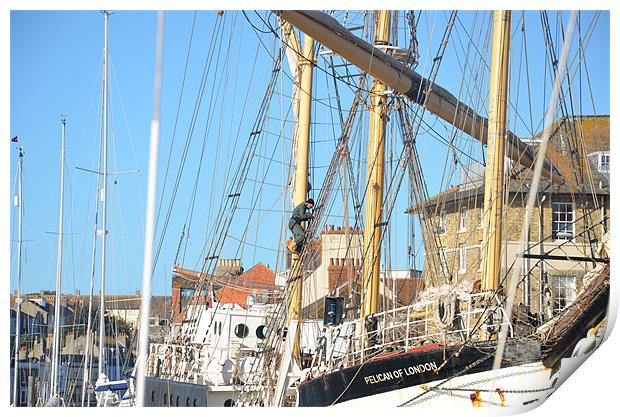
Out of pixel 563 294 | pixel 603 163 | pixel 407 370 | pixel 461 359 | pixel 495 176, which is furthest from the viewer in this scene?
pixel 603 163

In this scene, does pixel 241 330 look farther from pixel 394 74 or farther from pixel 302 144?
pixel 394 74

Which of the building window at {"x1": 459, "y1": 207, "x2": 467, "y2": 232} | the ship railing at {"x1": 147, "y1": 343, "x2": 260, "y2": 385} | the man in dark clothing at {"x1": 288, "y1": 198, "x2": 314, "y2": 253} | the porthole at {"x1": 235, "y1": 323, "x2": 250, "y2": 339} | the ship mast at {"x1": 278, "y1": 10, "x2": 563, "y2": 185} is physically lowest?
the ship railing at {"x1": 147, "y1": 343, "x2": 260, "y2": 385}

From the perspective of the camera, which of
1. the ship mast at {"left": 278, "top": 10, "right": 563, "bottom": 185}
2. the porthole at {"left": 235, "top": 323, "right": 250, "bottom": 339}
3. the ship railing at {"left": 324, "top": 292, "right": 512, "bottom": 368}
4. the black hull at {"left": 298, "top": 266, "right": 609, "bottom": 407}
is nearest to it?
the black hull at {"left": 298, "top": 266, "right": 609, "bottom": 407}

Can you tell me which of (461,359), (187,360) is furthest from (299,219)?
(187,360)

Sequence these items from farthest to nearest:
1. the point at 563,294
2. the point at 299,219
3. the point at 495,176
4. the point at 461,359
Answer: the point at 563,294, the point at 299,219, the point at 495,176, the point at 461,359

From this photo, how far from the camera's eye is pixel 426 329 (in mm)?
13805

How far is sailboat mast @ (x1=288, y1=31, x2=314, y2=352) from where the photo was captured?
693 inches

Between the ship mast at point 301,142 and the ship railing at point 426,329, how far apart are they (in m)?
1.43

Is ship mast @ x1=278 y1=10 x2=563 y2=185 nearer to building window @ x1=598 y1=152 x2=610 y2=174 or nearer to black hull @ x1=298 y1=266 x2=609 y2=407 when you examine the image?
black hull @ x1=298 y1=266 x2=609 y2=407

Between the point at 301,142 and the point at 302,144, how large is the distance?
0.05 meters

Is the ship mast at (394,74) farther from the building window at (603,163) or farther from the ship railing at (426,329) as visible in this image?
the building window at (603,163)

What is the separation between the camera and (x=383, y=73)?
16.2m

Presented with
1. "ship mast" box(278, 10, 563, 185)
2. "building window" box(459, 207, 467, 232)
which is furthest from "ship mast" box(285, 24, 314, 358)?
"building window" box(459, 207, 467, 232)

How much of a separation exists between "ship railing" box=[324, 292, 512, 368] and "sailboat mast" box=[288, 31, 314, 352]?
155 cm
